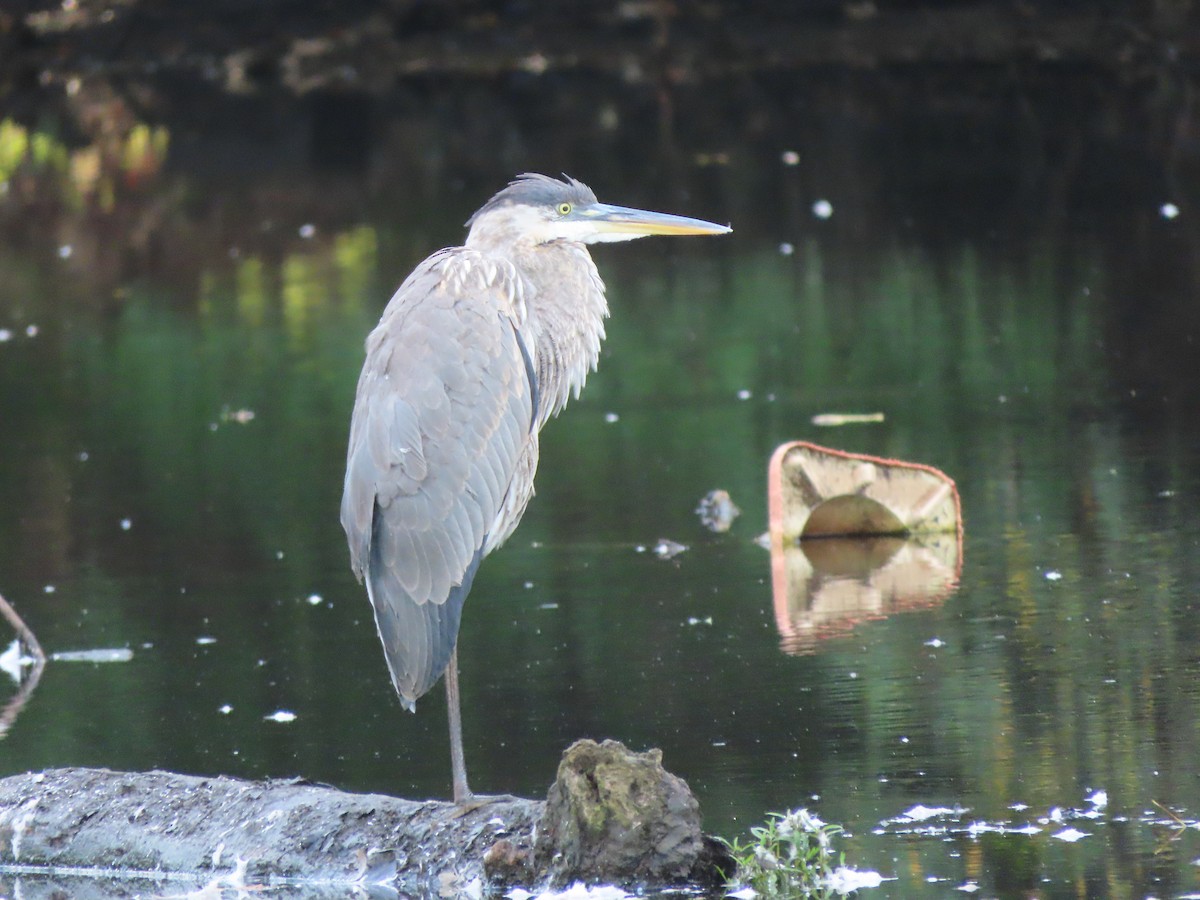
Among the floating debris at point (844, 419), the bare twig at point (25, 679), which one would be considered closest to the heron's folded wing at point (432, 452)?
the bare twig at point (25, 679)

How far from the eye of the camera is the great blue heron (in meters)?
5.38

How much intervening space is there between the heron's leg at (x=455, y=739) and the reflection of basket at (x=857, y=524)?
2.41 metres

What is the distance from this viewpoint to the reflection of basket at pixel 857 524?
Answer: 7.91m

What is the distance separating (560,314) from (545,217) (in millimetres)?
323

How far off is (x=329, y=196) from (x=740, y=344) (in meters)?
9.25

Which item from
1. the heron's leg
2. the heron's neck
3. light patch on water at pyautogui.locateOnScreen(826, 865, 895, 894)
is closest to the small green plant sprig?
light patch on water at pyautogui.locateOnScreen(826, 865, 895, 894)

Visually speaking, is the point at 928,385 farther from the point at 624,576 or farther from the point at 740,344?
the point at 624,576

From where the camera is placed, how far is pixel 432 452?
18.1ft

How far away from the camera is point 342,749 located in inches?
251

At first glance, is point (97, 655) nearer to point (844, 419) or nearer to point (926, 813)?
point (926, 813)

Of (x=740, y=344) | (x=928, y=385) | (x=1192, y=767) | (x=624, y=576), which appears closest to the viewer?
→ (x=1192, y=767)

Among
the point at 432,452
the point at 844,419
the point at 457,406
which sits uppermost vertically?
the point at 844,419

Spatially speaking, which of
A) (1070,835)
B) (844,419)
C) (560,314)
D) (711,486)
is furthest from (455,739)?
(844,419)

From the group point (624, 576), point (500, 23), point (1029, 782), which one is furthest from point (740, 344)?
point (500, 23)
